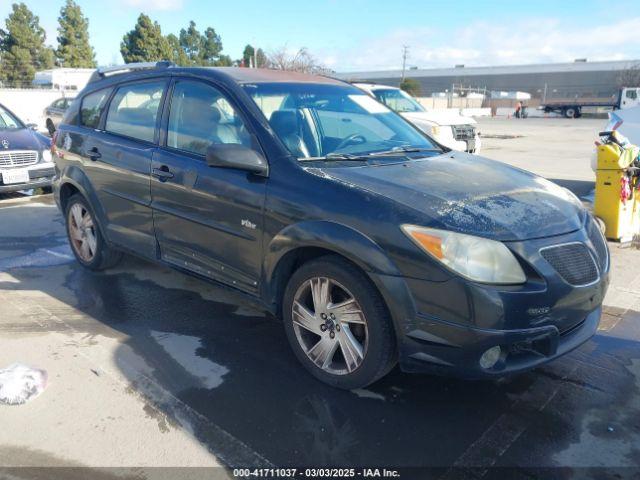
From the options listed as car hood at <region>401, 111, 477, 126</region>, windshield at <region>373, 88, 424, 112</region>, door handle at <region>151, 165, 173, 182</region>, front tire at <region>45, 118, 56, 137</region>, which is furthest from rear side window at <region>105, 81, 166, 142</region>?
front tire at <region>45, 118, 56, 137</region>

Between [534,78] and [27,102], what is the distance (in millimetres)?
76885

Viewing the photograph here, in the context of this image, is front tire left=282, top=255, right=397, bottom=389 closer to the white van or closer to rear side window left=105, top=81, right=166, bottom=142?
rear side window left=105, top=81, right=166, bottom=142

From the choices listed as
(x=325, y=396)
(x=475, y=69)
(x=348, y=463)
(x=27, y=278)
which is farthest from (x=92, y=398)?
(x=475, y=69)

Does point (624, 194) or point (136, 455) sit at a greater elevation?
point (624, 194)

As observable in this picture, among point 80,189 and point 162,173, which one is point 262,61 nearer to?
point 80,189

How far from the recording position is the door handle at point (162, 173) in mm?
3912

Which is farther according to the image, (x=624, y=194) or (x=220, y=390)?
(x=624, y=194)

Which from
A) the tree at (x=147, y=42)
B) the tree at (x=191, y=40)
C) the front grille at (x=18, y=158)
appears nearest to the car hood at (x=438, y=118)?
the front grille at (x=18, y=158)

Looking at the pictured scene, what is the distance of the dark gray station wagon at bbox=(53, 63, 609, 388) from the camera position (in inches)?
106

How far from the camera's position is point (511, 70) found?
87.2 metres

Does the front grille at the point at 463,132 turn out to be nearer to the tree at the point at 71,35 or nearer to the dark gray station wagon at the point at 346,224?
the dark gray station wagon at the point at 346,224

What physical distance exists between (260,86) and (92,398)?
7.46ft

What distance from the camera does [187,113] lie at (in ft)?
13.1

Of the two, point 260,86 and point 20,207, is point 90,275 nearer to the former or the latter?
point 260,86
